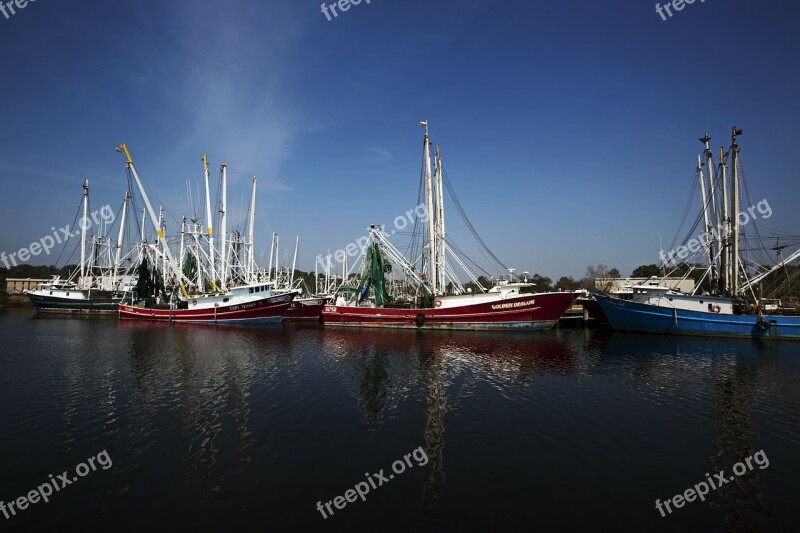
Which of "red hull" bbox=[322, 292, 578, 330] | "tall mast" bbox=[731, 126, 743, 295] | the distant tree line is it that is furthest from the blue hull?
the distant tree line

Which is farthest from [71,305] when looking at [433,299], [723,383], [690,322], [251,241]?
[690,322]

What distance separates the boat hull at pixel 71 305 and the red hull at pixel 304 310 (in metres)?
36.8

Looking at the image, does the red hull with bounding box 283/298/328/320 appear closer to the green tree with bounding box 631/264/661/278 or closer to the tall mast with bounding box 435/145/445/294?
the tall mast with bounding box 435/145/445/294

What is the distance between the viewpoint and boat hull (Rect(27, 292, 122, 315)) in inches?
2923

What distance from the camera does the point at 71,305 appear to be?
7438 centimetres

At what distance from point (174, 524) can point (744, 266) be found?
5482 centimetres

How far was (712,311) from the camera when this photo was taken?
41.4 metres

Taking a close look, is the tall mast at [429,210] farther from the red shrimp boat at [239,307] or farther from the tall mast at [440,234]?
the red shrimp boat at [239,307]

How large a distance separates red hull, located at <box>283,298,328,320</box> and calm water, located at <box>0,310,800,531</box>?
37008mm

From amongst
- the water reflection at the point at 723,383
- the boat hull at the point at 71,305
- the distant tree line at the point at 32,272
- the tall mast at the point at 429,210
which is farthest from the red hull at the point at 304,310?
the distant tree line at the point at 32,272

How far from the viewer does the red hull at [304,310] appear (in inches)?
2554

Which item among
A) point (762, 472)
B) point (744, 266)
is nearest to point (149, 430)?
point (762, 472)

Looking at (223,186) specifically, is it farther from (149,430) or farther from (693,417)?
(693,417)

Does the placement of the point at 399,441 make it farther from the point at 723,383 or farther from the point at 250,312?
the point at 250,312
